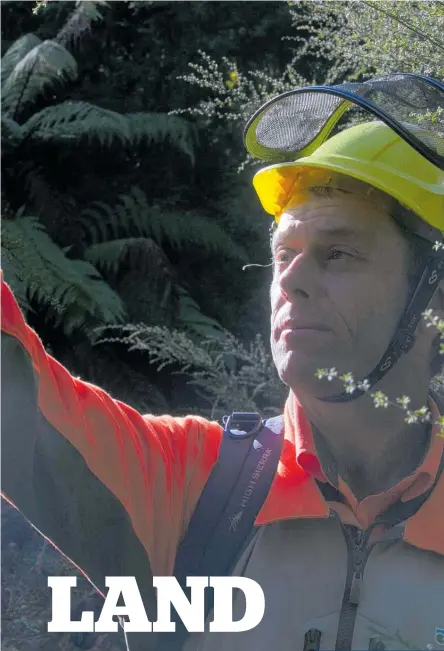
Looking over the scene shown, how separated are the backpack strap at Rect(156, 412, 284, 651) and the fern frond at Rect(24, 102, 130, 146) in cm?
419

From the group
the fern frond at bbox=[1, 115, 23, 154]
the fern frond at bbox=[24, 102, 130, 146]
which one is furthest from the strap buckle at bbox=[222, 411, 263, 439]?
the fern frond at bbox=[1, 115, 23, 154]

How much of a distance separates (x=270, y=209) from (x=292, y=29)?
4417 millimetres

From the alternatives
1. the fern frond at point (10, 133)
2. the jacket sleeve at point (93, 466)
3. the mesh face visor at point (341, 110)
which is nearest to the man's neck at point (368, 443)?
the jacket sleeve at point (93, 466)

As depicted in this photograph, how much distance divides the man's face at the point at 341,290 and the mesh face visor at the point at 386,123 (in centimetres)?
4

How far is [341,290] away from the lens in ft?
6.86

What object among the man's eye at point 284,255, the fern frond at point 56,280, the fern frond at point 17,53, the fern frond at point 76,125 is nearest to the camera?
the man's eye at point 284,255

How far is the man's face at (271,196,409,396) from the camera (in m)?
2.08

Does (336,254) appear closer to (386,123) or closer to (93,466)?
(386,123)

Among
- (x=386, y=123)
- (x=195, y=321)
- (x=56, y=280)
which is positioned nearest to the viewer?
(x=386, y=123)

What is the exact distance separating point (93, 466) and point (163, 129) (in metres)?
4.43

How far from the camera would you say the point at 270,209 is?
2.43m

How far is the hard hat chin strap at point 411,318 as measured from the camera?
212 cm

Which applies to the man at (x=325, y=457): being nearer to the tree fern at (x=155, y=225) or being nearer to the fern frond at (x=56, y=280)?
the fern frond at (x=56, y=280)

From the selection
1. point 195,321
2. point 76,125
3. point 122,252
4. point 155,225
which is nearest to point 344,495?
point 195,321
